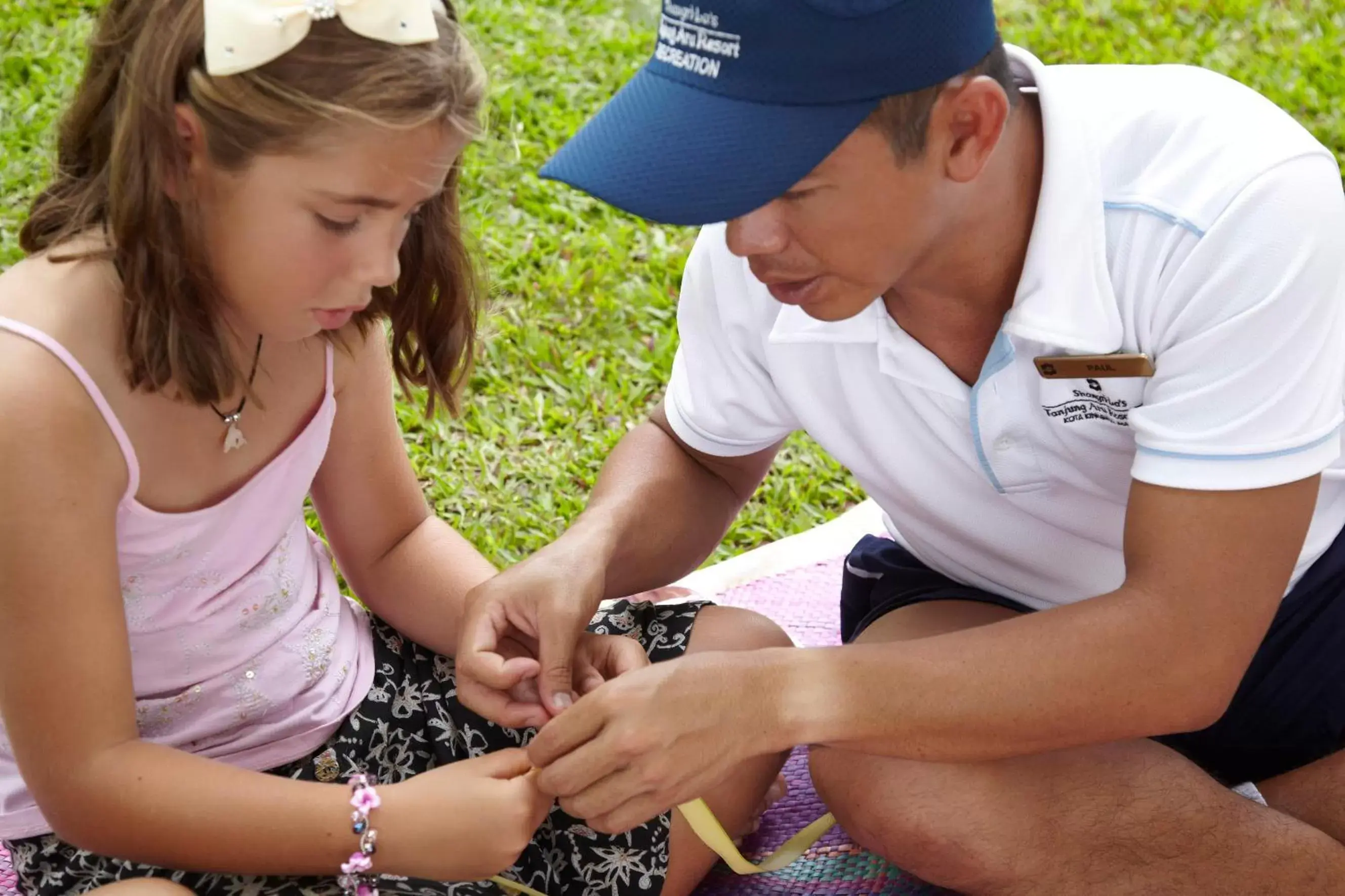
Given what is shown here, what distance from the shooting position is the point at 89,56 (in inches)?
69.9

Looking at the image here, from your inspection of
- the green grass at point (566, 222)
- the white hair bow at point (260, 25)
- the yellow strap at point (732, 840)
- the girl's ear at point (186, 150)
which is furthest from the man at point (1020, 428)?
the green grass at point (566, 222)

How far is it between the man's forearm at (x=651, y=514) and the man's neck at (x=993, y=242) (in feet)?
1.63

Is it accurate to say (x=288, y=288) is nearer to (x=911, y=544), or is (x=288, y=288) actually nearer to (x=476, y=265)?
(x=476, y=265)

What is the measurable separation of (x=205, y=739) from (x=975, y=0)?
1.27 m

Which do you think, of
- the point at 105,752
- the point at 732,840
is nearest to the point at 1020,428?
the point at 732,840

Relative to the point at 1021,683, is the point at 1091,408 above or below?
above

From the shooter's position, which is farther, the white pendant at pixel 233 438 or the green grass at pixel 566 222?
the green grass at pixel 566 222

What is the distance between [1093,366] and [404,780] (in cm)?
101

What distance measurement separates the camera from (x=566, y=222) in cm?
377

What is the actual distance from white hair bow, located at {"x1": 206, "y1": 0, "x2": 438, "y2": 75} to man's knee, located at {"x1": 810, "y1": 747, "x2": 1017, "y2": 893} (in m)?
1.10

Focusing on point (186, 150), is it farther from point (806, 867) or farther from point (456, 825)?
point (806, 867)

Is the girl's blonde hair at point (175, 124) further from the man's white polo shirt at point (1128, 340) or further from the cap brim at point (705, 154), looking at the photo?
the man's white polo shirt at point (1128, 340)

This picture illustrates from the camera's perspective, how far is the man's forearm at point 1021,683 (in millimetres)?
1797

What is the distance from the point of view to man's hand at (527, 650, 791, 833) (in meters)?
1.75
